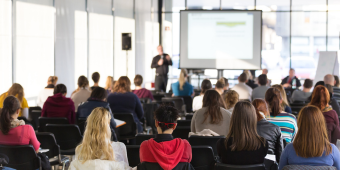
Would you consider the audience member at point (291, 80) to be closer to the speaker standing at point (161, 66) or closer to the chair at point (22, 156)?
the speaker standing at point (161, 66)

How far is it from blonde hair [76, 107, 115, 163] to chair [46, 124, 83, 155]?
1.62 meters

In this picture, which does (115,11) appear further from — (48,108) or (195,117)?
(195,117)

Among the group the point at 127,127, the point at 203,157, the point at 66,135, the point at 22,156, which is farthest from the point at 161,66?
the point at 203,157

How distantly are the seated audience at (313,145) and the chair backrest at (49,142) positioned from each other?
2.31 meters

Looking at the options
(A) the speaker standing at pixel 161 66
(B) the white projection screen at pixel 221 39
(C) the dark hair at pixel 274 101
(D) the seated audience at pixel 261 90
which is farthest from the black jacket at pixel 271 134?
(B) the white projection screen at pixel 221 39

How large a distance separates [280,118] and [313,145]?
56.7 inches

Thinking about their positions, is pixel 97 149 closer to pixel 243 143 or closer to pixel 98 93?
pixel 243 143

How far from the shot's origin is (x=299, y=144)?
250 centimetres

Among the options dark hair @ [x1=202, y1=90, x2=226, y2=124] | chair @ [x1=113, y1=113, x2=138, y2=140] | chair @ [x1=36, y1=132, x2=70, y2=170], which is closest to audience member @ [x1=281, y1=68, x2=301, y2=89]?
chair @ [x1=113, y1=113, x2=138, y2=140]

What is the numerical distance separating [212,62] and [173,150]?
9.10m

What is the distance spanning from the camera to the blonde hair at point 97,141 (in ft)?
8.36

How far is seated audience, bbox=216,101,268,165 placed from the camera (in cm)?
265

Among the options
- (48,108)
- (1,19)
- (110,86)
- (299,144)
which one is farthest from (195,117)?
(1,19)

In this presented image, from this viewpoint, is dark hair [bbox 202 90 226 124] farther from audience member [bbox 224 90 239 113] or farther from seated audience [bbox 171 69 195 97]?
seated audience [bbox 171 69 195 97]
